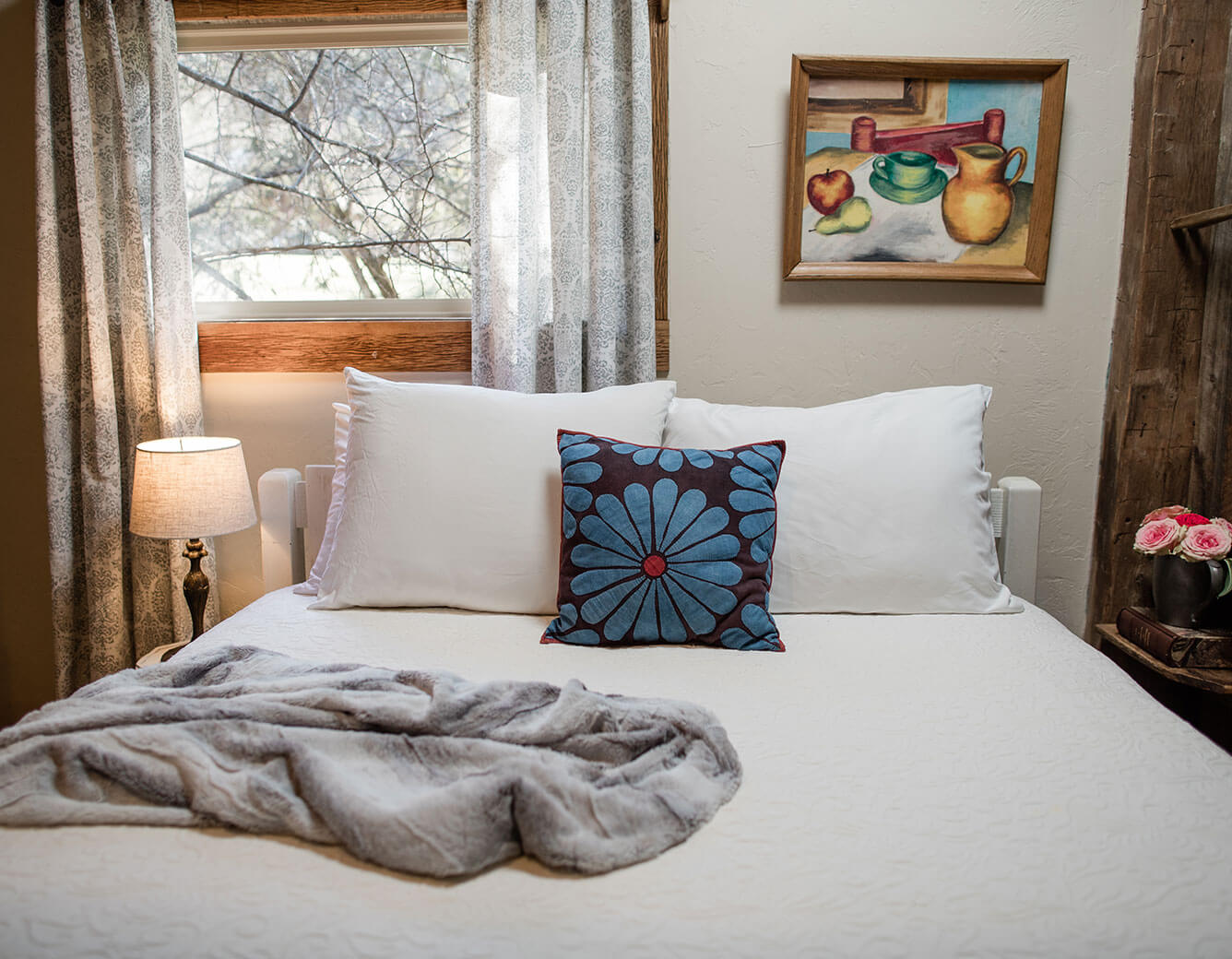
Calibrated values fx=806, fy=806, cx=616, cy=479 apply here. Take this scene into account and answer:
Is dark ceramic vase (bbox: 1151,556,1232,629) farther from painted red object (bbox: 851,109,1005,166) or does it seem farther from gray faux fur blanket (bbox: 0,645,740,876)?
gray faux fur blanket (bbox: 0,645,740,876)

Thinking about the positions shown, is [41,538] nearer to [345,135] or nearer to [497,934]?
[345,135]

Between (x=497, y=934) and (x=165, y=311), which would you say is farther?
(x=165, y=311)

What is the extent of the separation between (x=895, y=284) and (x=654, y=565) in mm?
1121

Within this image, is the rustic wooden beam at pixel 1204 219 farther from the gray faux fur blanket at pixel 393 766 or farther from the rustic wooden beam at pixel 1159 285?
the gray faux fur blanket at pixel 393 766

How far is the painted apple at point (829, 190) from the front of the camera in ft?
6.42

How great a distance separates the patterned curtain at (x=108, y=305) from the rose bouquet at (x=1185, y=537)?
2.24 metres

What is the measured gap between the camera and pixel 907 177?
76.7 inches

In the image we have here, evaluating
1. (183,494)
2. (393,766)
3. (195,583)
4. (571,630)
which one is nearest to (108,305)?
(183,494)

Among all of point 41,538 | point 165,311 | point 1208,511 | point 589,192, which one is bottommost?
point 41,538

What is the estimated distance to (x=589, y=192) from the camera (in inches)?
75.7

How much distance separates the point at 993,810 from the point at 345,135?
6.93 ft

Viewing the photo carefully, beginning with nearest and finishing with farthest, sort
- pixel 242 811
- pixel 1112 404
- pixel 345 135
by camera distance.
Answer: pixel 242 811, pixel 1112 404, pixel 345 135

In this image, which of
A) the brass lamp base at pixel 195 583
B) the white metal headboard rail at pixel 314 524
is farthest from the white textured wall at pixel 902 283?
the brass lamp base at pixel 195 583

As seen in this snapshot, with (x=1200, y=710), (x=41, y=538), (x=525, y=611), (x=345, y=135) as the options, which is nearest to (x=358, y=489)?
(x=525, y=611)
